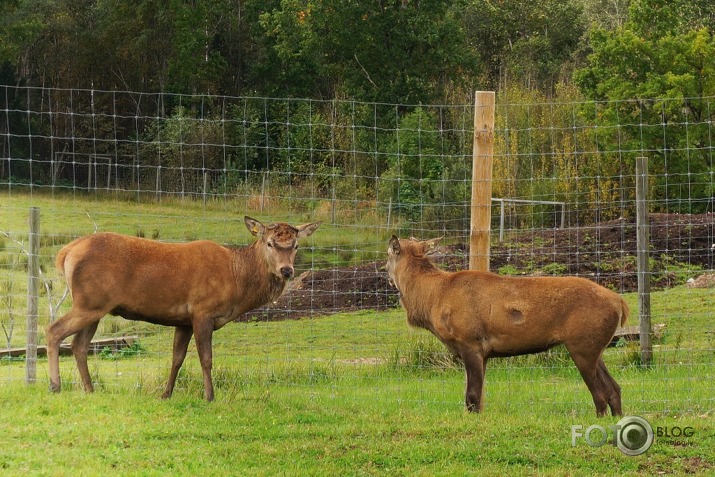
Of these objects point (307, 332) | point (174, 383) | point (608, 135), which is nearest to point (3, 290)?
point (307, 332)

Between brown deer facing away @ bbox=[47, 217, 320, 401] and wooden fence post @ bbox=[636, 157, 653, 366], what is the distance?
4052 mm

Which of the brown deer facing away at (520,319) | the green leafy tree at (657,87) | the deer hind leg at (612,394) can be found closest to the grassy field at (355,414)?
the deer hind leg at (612,394)

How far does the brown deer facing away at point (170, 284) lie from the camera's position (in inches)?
446

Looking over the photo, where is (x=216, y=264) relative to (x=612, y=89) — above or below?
below

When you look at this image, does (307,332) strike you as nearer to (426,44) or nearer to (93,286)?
(93,286)

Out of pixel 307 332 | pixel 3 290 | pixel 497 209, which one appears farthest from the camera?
pixel 497 209

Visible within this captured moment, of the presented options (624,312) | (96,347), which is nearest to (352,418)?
(624,312)

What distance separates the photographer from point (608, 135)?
28.6 meters

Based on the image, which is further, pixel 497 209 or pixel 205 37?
pixel 205 37

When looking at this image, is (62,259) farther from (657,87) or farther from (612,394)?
(657,87)

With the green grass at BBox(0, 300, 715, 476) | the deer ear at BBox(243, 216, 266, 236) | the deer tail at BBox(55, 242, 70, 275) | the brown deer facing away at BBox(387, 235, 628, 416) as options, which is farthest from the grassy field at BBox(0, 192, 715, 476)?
the deer ear at BBox(243, 216, 266, 236)

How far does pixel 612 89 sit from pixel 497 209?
24.5 ft

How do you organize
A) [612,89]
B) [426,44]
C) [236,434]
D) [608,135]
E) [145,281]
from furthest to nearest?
[426,44]
[612,89]
[608,135]
[145,281]
[236,434]

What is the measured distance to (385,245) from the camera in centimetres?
2256
